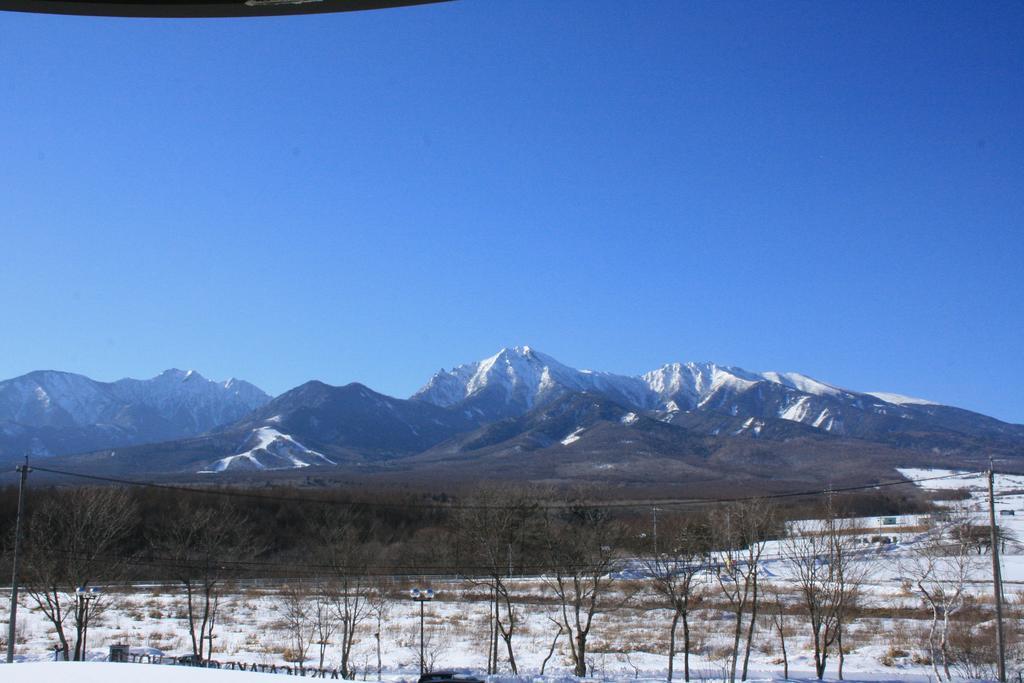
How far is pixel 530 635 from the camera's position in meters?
45.9

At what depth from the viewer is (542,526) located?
4972cm

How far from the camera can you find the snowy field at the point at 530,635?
1390 inches

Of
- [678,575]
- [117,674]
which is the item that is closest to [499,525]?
[678,575]

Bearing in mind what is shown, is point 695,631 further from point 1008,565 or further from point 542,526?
point 1008,565

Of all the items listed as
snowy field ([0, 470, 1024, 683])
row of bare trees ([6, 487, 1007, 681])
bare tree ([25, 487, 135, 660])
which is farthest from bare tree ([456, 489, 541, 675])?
bare tree ([25, 487, 135, 660])

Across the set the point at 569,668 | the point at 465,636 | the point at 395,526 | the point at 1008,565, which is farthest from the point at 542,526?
the point at 395,526

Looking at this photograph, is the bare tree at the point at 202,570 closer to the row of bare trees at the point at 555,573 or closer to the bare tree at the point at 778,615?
the row of bare trees at the point at 555,573

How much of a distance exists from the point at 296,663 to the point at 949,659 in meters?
26.4

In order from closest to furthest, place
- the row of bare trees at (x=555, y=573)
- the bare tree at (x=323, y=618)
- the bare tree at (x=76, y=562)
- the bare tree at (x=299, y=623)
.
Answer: the bare tree at (x=76, y=562) → the row of bare trees at (x=555, y=573) → the bare tree at (x=299, y=623) → the bare tree at (x=323, y=618)

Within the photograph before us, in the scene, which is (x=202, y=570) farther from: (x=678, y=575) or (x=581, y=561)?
(x=678, y=575)

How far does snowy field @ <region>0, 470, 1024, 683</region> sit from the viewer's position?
35.3 m

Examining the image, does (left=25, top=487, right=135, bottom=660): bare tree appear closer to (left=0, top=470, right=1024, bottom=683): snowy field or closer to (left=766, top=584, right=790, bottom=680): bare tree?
(left=0, top=470, right=1024, bottom=683): snowy field

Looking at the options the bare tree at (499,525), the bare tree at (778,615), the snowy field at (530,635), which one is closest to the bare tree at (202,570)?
the snowy field at (530,635)

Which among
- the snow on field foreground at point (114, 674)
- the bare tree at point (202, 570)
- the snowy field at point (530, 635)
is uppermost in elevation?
the snow on field foreground at point (114, 674)
